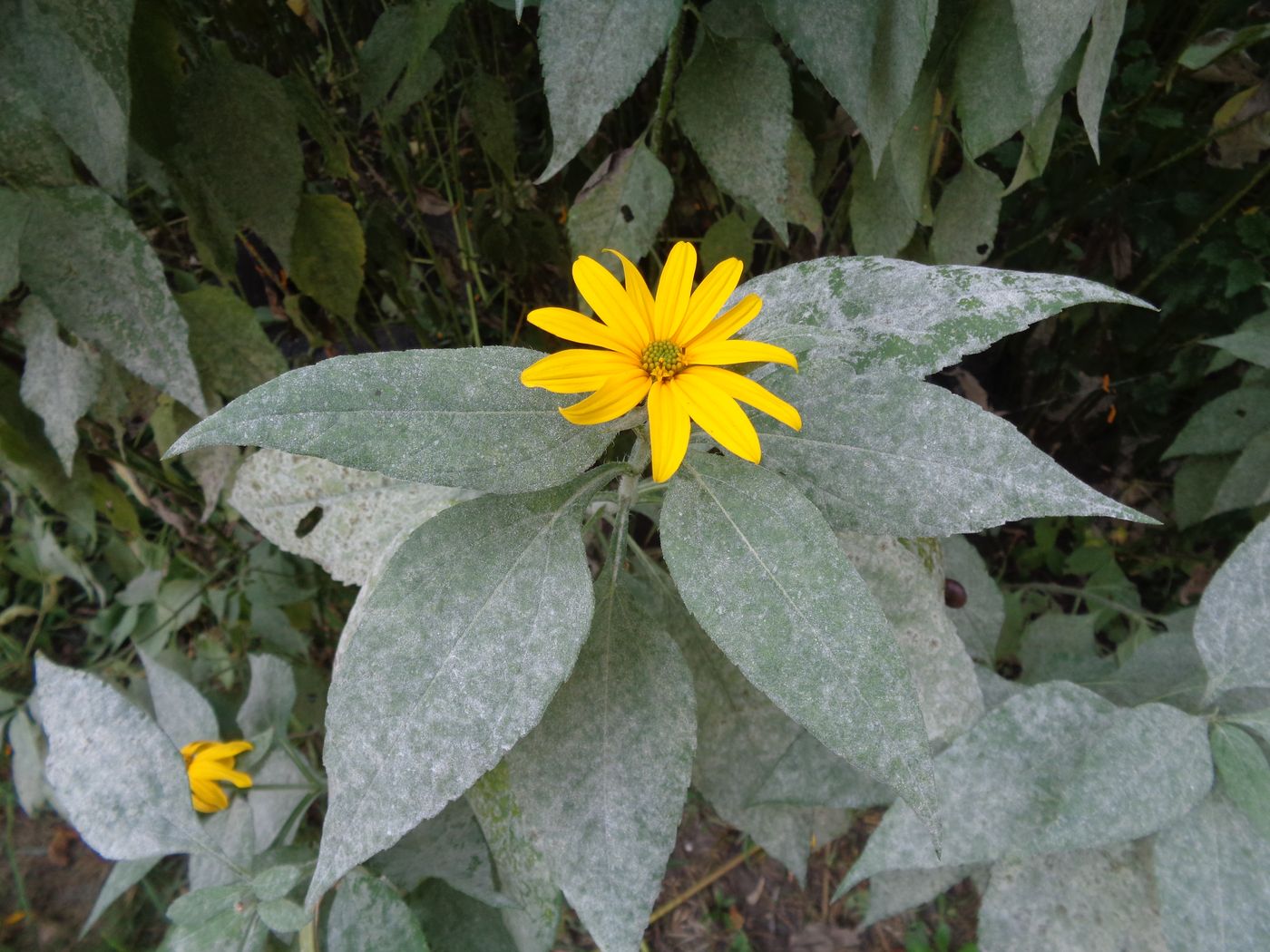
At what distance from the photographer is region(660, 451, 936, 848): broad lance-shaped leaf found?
0.39 meters

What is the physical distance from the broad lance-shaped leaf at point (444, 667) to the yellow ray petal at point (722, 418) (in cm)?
12

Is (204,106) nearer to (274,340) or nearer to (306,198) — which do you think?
(306,198)

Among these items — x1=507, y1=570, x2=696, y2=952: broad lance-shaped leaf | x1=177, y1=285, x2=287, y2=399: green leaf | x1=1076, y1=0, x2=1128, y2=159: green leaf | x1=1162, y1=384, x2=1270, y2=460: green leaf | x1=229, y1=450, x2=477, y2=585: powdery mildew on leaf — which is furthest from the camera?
x1=1162, y1=384, x2=1270, y2=460: green leaf

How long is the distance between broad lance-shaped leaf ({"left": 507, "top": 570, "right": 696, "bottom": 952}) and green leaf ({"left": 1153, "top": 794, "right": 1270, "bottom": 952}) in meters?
0.36

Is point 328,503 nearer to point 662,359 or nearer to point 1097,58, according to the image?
point 662,359

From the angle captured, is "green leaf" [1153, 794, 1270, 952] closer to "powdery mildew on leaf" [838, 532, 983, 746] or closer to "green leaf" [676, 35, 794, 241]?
"powdery mildew on leaf" [838, 532, 983, 746]

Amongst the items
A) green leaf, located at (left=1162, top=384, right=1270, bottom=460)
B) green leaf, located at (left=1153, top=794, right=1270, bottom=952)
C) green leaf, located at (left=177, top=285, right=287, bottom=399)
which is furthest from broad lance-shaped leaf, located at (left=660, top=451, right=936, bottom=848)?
green leaf, located at (left=1162, top=384, right=1270, bottom=460)

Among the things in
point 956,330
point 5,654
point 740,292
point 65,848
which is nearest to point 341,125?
point 740,292

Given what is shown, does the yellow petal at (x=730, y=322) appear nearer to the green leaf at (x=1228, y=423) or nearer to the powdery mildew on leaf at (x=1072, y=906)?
the powdery mildew on leaf at (x=1072, y=906)

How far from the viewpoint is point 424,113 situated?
108 cm

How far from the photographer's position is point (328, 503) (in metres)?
0.74

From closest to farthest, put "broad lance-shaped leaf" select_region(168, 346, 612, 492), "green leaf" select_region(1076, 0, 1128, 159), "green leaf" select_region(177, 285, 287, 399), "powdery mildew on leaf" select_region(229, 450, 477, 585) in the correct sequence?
"broad lance-shaped leaf" select_region(168, 346, 612, 492) → "green leaf" select_region(1076, 0, 1128, 159) → "powdery mildew on leaf" select_region(229, 450, 477, 585) → "green leaf" select_region(177, 285, 287, 399)

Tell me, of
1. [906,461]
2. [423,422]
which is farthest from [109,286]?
[906,461]

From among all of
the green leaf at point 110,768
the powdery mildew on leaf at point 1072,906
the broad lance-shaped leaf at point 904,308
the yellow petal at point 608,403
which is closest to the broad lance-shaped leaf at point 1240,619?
the powdery mildew on leaf at point 1072,906
